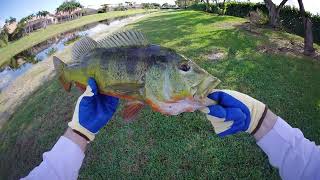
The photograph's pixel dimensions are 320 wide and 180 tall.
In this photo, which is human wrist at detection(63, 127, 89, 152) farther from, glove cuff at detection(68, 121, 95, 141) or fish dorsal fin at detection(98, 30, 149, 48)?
fish dorsal fin at detection(98, 30, 149, 48)

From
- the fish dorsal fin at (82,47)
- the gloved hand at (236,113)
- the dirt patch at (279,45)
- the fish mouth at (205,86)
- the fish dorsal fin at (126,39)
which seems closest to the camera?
the fish mouth at (205,86)

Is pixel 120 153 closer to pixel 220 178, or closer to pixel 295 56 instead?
pixel 220 178

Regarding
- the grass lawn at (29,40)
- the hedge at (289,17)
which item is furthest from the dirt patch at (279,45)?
the grass lawn at (29,40)

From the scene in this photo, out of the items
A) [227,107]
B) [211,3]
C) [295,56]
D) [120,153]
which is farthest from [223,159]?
[211,3]

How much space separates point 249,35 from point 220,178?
28.6 ft

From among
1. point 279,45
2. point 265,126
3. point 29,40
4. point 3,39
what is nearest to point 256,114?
point 265,126

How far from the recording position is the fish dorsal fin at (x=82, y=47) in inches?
116

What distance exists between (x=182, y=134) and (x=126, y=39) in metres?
3.39

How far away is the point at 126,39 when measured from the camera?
2762 millimetres

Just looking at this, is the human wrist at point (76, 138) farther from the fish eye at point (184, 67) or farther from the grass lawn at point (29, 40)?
the grass lawn at point (29, 40)

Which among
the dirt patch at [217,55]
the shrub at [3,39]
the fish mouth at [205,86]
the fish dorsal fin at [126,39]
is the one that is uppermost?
the fish dorsal fin at [126,39]

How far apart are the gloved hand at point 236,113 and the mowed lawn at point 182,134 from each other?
7.66 feet

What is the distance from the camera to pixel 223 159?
534 cm

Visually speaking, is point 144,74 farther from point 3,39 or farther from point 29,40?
point 3,39
